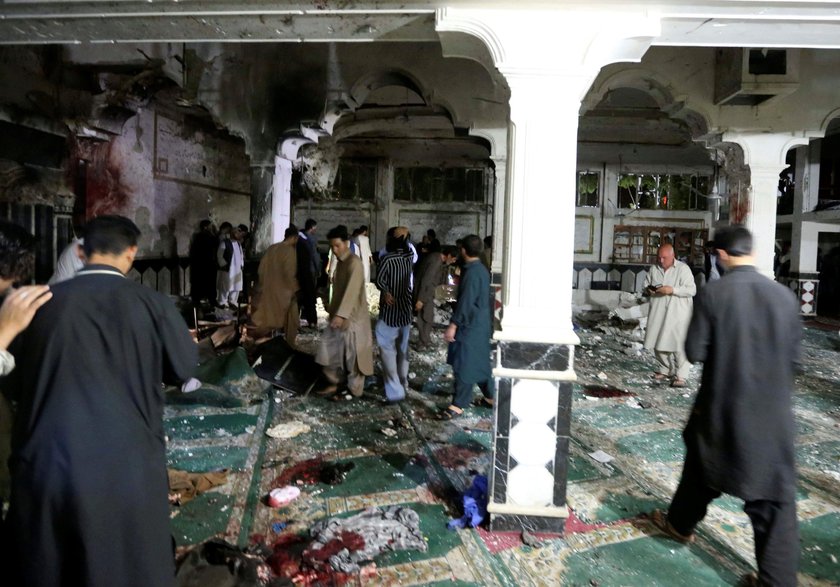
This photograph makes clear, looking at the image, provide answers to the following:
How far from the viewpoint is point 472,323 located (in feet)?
16.3

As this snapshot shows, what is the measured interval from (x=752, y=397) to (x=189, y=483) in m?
3.25

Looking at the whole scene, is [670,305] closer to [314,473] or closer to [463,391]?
[463,391]

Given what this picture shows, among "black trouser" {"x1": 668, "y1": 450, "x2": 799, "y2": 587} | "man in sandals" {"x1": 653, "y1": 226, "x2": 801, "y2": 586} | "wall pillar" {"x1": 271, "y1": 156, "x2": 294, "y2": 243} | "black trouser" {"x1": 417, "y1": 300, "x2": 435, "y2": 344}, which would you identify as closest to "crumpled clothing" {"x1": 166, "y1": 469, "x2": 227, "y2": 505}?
"man in sandals" {"x1": 653, "y1": 226, "x2": 801, "y2": 586}

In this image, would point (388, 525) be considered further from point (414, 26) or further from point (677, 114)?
point (677, 114)

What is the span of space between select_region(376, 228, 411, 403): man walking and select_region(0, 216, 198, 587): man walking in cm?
349

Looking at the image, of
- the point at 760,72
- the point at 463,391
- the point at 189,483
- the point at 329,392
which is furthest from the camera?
the point at 760,72

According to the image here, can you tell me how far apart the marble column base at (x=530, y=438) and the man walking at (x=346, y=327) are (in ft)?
7.81

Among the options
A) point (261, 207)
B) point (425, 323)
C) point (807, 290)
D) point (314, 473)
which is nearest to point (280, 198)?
point (261, 207)

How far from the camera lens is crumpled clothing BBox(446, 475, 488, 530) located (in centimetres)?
329

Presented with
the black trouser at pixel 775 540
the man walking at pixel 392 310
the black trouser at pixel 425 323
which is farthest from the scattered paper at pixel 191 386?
the black trouser at pixel 775 540

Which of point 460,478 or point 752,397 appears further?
point 460,478

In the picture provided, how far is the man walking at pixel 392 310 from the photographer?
18.2 feet

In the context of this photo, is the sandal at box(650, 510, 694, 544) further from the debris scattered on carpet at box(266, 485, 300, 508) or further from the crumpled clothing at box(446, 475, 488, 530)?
the debris scattered on carpet at box(266, 485, 300, 508)

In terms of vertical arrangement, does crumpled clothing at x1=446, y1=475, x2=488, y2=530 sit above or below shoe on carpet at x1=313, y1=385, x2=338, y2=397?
below
